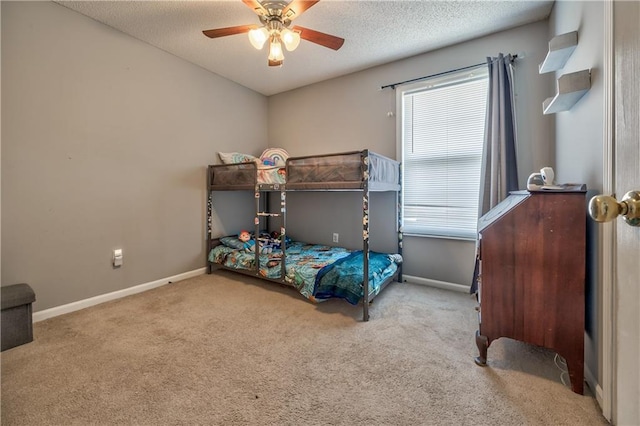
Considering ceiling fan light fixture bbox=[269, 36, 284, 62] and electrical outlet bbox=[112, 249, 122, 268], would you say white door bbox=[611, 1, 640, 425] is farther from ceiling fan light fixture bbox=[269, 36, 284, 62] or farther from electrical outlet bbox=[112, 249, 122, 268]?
electrical outlet bbox=[112, 249, 122, 268]

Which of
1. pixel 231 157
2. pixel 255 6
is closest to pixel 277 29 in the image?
pixel 255 6

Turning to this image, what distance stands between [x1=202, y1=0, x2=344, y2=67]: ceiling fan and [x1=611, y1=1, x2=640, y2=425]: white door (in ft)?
5.54

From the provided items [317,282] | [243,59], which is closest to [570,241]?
[317,282]

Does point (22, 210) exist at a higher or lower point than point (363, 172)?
lower

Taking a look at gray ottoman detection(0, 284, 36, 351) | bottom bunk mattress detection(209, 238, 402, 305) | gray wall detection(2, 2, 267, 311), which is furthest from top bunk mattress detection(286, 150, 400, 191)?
gray ottoman detection(0, 284, 36, 351)

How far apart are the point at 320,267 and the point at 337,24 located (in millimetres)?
2271

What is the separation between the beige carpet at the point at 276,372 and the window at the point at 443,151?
1022 millimetres

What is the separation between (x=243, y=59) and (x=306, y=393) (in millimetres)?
3320

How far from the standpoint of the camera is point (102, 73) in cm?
245

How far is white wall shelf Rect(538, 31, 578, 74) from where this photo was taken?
5.54ft

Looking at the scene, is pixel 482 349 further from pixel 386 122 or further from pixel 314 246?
pixel 386 122

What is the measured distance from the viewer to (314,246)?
3555mm

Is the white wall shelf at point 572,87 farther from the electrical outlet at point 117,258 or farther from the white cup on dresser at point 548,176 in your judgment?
the electrical outlet at point 117,258

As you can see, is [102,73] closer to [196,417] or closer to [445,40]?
[196,417]
